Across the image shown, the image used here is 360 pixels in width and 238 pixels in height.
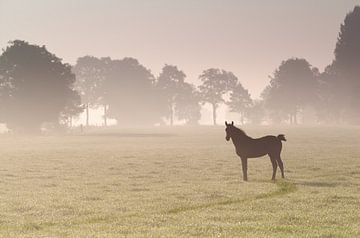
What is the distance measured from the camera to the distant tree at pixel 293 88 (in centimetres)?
15275

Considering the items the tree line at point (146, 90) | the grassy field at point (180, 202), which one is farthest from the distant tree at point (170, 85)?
the grassy field at point (180, 202)

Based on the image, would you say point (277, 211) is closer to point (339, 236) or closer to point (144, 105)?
point (339, 236)

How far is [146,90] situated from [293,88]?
50.1m

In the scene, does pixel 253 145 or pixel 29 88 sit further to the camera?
pixel 29 88

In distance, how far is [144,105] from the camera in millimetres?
167125

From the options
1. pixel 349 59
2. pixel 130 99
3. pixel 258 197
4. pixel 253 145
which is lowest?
pixel 258 197

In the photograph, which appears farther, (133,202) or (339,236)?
(133,202)

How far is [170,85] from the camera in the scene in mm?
171750

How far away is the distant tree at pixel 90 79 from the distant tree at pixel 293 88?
5539cm

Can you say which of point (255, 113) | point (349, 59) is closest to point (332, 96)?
point (349, 59)

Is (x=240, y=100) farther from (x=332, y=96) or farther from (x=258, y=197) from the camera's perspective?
(x=258, y=197)

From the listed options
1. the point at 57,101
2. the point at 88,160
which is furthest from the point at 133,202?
Answer: the point at 57,101

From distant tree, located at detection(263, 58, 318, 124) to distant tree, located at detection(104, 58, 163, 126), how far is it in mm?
39460

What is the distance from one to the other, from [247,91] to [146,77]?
37.8m
